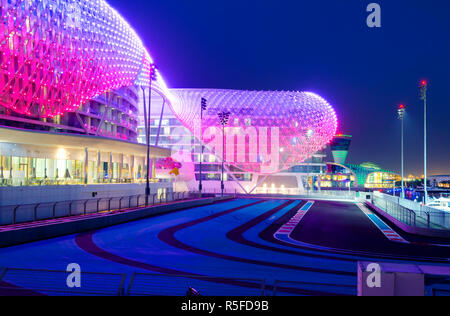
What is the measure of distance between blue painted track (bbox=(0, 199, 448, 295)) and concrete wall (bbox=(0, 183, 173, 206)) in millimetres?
9652

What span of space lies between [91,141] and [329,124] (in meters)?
63.4

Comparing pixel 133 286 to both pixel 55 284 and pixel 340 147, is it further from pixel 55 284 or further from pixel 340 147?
pixel 340 147

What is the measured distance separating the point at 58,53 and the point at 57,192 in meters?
13.4

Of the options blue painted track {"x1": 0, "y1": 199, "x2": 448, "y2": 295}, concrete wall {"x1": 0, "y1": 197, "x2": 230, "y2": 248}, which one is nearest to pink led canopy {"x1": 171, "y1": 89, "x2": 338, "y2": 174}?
concrete wall {"x1": 0, "y1": 197, "x2": 230, "y2": 248}

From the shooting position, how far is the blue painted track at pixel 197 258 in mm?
11750

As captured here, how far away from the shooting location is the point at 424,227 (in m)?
24.1

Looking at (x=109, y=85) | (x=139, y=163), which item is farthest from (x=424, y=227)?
(x=139, y=163)

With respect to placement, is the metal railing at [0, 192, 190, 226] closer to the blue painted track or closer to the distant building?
the blue painted track

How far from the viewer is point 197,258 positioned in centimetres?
1628

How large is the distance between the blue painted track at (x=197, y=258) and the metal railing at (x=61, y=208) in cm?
381

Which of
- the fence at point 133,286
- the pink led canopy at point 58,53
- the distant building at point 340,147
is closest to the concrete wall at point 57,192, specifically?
the pink led canopy at point 58,53

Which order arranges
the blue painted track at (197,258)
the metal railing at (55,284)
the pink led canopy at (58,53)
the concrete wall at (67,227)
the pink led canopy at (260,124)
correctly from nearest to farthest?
the metal railing at (55,284) < the blue painted track at (197,258) < the concrete wall at (67,227) < the pink led canopy at (58,53) < the pink led canopy at (260,124)

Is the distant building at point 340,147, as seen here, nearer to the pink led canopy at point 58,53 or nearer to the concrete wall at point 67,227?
the pink led canopy at point 58,53

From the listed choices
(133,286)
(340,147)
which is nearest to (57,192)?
(133,286)
